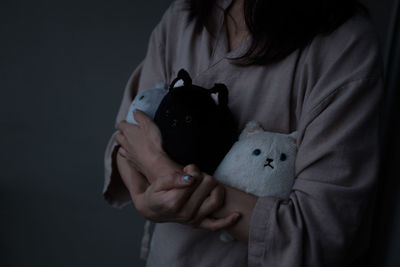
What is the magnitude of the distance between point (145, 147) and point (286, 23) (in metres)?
0.37

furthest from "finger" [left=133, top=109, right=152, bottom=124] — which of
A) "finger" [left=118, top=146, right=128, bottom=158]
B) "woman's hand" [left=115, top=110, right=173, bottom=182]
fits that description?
"finger" [left=118, top=146, right=128, bottom=158]

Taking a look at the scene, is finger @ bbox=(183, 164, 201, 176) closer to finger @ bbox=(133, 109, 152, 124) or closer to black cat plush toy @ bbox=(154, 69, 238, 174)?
black cat plush toy @ bbox=(154, 69, 238, 174)

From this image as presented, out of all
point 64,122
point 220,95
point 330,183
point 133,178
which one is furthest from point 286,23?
point 64,122

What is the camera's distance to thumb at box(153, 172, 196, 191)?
1.61 ft

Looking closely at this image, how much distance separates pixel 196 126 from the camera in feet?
1.67

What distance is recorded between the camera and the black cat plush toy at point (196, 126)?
51 cm

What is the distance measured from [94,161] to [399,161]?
3.36 ft

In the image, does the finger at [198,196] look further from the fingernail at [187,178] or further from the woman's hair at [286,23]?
the woman's hair at [286,23]

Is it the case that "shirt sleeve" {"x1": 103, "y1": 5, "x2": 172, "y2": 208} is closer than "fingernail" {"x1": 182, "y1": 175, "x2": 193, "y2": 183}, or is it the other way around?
"fingernail" {"x1": 182, "y1": 175, "x2": 193, "y2": 183}

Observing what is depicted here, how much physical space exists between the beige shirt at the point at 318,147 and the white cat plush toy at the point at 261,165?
2 cm

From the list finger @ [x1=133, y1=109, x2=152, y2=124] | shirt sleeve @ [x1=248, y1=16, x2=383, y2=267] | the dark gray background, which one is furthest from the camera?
the dark gray background

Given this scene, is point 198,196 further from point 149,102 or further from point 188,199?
point 149,102

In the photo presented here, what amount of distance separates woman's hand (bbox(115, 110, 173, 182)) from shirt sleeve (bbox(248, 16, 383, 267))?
0.19m

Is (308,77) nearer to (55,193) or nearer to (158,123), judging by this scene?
(158,123)
